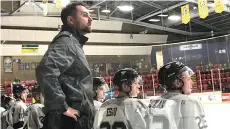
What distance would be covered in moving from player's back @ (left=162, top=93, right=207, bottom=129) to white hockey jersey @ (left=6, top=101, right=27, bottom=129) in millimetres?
2067

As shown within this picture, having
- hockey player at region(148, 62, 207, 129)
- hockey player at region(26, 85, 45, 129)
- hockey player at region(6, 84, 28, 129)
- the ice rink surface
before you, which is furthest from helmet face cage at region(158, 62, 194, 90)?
hockey player at region(6, 84, 28, 129)

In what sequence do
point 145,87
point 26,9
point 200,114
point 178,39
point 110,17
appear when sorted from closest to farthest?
point 200,114
point 178,39
point 145,87
point 110,17
point 26,9

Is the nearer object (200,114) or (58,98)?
(58,98)

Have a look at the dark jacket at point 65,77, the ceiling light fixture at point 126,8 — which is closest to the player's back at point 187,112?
the dark jacket at point 65,77

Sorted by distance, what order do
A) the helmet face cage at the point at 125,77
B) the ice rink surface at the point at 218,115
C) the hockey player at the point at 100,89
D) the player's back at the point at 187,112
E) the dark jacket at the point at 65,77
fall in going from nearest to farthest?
1. the dark jacket at the point at 65,77
2. the player's back at the point at 187,112
3. the helmet face cage at the point at 125,77
4. the ice rink surface at the point at 218,115
5. the hockey player at the point at 100,89

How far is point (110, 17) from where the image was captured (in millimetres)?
3143

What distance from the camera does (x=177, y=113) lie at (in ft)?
6.88

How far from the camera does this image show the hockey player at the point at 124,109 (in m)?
2.20

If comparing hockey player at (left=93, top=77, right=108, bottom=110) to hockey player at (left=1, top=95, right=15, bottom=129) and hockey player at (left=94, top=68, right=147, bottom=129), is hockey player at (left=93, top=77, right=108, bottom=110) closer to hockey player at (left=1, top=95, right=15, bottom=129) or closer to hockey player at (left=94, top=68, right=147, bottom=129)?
hockey player at (left=94, top=68, right=147, bottom=129)

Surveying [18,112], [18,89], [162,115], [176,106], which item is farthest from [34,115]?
[176,106]

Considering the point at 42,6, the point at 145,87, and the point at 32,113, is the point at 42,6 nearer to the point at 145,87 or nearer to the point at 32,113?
the point at 32,113

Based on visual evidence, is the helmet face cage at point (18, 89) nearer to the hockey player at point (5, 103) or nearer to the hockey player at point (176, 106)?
the hockey player at point (5, 103)

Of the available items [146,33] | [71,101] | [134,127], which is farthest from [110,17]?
[71,101]

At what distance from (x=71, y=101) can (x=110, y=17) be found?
66.0 inches
